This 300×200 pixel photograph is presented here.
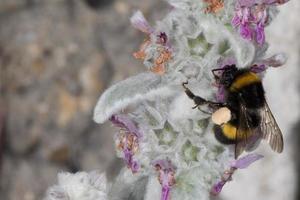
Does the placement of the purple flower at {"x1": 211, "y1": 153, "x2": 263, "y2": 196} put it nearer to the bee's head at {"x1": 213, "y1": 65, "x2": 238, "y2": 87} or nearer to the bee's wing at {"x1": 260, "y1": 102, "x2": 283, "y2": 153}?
the bee's wing at {"x1": 260, "y1": 102, "x2": 283, "y2": 153}

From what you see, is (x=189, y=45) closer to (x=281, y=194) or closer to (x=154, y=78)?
(x=154, y=78)

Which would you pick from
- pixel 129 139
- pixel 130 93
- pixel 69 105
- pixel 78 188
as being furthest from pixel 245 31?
pixel 69 105

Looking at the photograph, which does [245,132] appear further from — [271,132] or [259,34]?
[259,34]

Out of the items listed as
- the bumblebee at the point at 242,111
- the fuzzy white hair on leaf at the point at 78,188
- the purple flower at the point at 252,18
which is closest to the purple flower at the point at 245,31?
the purple flower at the point at 252,18

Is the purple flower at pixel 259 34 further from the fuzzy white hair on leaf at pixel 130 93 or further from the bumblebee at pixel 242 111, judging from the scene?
the fuzzy white hair on leaf at pixel 130 93

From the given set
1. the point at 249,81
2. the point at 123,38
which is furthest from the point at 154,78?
the point at 123,38

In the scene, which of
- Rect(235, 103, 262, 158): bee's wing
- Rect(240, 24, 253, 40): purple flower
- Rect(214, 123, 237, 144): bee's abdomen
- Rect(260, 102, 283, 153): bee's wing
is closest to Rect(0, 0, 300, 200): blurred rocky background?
Rect(260, 102, 283, 153): bee's wing
